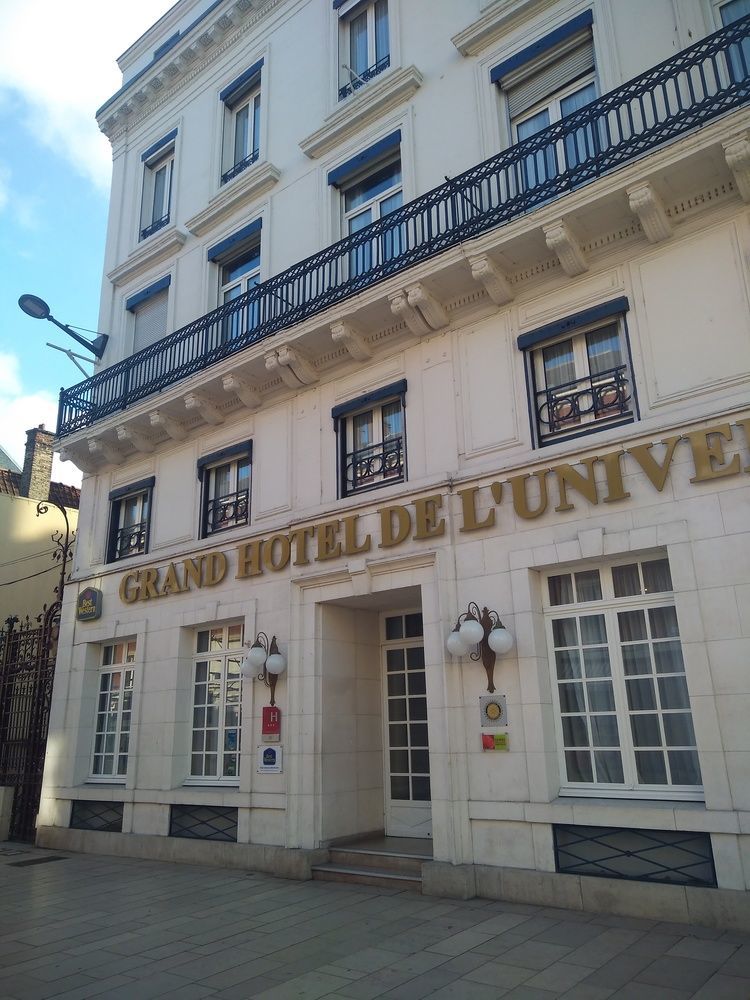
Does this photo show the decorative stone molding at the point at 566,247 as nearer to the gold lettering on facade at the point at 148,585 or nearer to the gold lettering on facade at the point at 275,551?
the gold lettering on facade at the point at 275,551

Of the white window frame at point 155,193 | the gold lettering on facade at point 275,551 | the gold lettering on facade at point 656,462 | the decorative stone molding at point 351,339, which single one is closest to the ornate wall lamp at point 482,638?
the gold lettering on facade at point 656,462

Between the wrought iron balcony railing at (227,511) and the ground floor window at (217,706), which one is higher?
the wrought iron balcony railing at (227,511)

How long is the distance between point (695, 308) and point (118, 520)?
10588 mm

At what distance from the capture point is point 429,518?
884 cm

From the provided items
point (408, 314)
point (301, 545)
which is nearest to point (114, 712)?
point (301, 545)

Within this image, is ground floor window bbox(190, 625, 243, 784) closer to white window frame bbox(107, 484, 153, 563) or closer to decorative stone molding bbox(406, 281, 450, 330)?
white window frame bbox(107, 484, 153, 563)

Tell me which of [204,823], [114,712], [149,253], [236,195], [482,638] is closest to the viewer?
[482,638]

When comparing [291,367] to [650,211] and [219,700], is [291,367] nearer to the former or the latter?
[219,700]

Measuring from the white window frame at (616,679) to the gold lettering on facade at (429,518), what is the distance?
1389 mm

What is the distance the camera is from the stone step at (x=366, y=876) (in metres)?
8.07

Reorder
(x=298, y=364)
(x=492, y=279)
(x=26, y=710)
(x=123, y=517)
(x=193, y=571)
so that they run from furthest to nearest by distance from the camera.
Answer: (x=26, y=710)
(x=123, y=517)
(x=193, y=571)
(x=298, y=364)
(x=492, y=279)

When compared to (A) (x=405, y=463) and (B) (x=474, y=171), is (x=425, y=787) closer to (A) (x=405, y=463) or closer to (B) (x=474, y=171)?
(A) (x=405, y=463)

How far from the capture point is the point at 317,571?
9.91 metres

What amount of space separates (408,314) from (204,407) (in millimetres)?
4174
